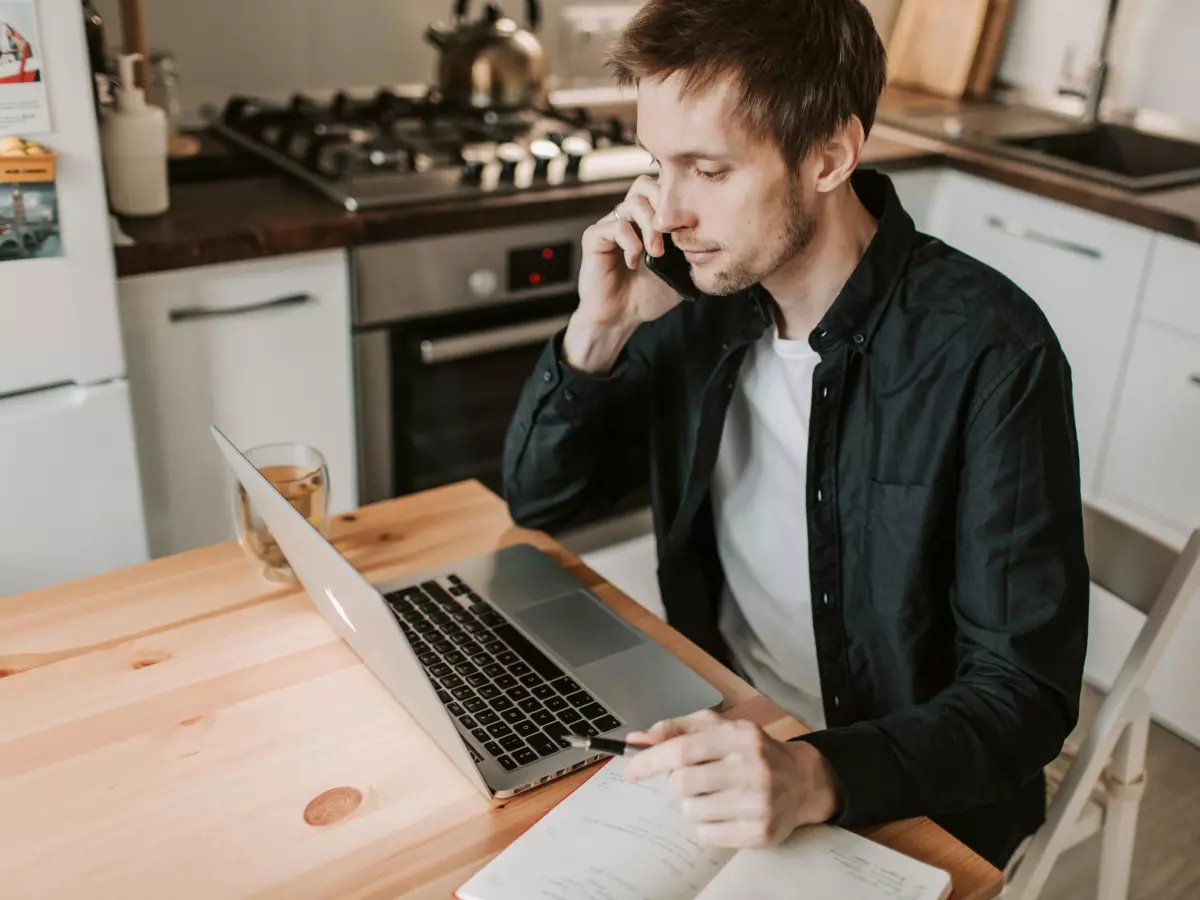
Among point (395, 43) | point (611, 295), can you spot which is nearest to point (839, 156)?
point (611, 295)

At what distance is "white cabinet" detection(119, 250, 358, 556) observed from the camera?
6.38ft

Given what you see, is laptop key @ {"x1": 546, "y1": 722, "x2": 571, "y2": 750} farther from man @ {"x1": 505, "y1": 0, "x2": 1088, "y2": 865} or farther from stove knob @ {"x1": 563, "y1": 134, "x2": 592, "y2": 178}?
stove knob @ {"x1": 563, "y1": 134, "x2": 592, "y2": 178}

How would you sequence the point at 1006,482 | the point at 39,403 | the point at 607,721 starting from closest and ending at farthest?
the point at 607,721 < the point at 1006,482 < the point at 39,403

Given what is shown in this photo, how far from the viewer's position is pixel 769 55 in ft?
3.94

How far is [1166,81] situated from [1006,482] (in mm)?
2113

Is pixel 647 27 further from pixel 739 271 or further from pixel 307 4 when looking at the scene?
pixel 307 4

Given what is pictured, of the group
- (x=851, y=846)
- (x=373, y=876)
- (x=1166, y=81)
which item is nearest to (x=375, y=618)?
(x=373, y=876)

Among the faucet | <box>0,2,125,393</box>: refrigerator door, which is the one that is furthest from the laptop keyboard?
the faucet

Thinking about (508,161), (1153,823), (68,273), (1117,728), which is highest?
(508,161)

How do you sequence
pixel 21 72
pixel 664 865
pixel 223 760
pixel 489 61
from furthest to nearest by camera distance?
pixel 489 61
pixel 21 72
pixel 223 760
pixel 664 865

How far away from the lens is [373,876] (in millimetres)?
861

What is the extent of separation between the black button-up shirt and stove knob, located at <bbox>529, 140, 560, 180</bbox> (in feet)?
2.72

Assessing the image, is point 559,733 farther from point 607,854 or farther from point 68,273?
point 68,273

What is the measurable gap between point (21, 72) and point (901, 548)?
50.9 inches
